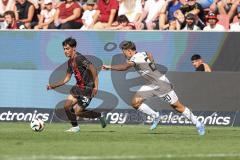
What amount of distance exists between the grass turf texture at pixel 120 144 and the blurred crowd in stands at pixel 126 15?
4.32 metres

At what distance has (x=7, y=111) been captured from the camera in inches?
851

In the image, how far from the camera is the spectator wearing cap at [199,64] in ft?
67.7

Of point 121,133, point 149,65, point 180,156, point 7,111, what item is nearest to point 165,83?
point 149,65

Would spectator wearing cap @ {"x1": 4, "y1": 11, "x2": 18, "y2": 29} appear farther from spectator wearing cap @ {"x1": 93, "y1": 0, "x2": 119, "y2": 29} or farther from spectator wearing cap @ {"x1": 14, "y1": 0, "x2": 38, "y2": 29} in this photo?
spectator wearing cap @ {"x1": 93, "y1": 0, "x2": 119, "y2": 29}

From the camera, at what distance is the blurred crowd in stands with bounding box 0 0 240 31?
21875 mm

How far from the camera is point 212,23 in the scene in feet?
70.2

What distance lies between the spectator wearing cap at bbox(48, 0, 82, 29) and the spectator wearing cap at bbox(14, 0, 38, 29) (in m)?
0.96

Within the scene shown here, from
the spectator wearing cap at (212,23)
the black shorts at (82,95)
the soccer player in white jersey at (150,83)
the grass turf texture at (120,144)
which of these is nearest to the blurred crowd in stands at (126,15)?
the spectator wearing cap at (212,23)

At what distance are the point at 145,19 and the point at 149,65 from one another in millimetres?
4878

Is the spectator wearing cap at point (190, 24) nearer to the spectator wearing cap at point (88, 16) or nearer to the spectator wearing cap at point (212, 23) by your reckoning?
the spectator wearing cap at point (212, 23)

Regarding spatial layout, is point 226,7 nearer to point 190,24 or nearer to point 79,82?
point 190,24

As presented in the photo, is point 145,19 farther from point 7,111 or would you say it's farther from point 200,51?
point 7,111

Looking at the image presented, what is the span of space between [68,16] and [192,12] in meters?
3.73

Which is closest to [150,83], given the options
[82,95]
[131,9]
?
[82,95]
